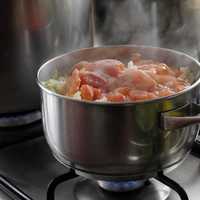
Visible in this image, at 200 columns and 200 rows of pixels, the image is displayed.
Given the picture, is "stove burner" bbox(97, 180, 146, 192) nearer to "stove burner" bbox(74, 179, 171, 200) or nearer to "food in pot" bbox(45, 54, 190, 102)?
"stove burner" bbox(74, 179, 171, 200)

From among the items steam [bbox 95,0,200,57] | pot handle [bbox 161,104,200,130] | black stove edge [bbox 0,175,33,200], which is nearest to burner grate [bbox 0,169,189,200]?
black stove edge [bbox 0,175,33,200]

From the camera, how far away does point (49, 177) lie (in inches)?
30.3

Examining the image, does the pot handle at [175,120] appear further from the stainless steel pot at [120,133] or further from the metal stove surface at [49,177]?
the metal stove surface at [49,177]

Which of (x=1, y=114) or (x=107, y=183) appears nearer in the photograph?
(x=107, y=183)

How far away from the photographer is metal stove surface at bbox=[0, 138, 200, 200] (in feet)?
2.33

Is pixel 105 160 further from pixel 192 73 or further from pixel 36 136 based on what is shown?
pixel 36 136

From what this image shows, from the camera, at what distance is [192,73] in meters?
0.71

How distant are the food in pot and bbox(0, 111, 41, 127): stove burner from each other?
210 millimetres

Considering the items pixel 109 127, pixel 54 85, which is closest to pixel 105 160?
pixel 109 127

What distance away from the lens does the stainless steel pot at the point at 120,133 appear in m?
0.59

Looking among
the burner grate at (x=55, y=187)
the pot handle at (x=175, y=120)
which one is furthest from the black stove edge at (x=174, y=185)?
the pot handle at (x=175, y=120)

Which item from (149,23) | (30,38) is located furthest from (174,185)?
(149,23)

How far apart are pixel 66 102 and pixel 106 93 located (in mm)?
94

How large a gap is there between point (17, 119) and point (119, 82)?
1.07ft
